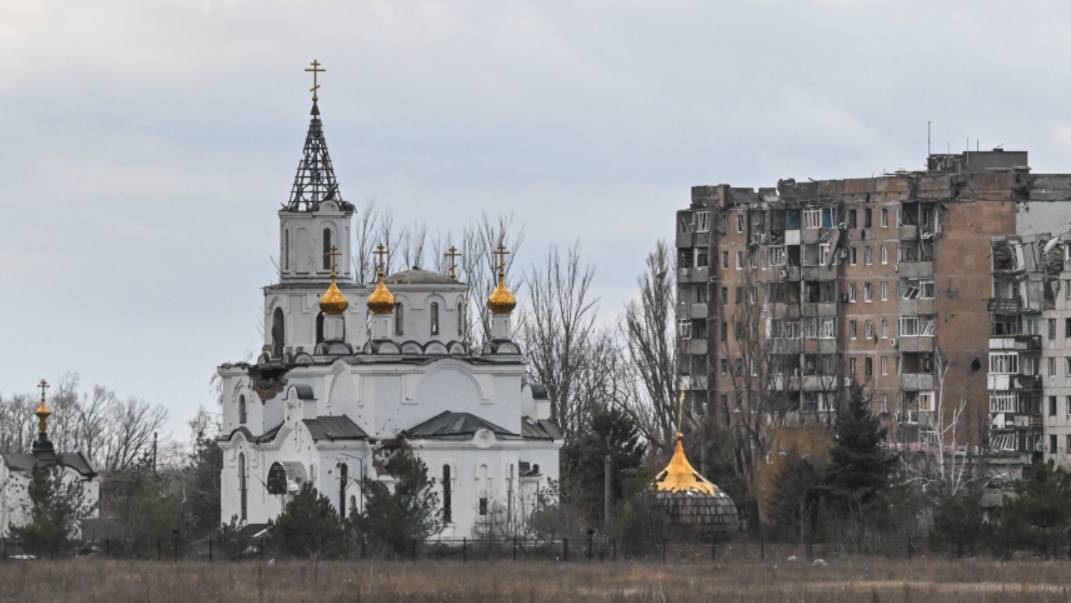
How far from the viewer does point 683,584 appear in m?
43.0

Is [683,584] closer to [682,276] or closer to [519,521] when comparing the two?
[519,521]

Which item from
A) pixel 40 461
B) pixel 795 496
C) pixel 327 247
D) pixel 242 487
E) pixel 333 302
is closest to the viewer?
pixel 795 496

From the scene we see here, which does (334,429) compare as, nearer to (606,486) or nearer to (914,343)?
(606,486)

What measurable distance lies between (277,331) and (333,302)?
Answer: 10.4 feet

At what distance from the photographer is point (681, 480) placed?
61.4 m

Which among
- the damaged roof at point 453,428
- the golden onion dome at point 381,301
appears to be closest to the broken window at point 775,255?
Result: the golden onion dome at point 381,301

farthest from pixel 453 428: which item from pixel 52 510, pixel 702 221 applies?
pixel 702 221

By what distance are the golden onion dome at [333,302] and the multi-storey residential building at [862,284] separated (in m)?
12.5

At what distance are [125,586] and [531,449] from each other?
21.3 metres

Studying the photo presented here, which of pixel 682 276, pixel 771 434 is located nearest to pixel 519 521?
pixel 771 434

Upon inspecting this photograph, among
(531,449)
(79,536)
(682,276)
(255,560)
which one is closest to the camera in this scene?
(255,560)

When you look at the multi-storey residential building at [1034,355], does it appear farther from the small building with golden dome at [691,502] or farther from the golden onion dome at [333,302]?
the golden onion dome at [333,302]

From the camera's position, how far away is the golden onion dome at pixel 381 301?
206 ft

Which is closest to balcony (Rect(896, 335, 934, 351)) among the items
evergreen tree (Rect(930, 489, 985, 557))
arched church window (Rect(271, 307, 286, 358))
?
arched church window (Rect(271, 307, 286, 358))
